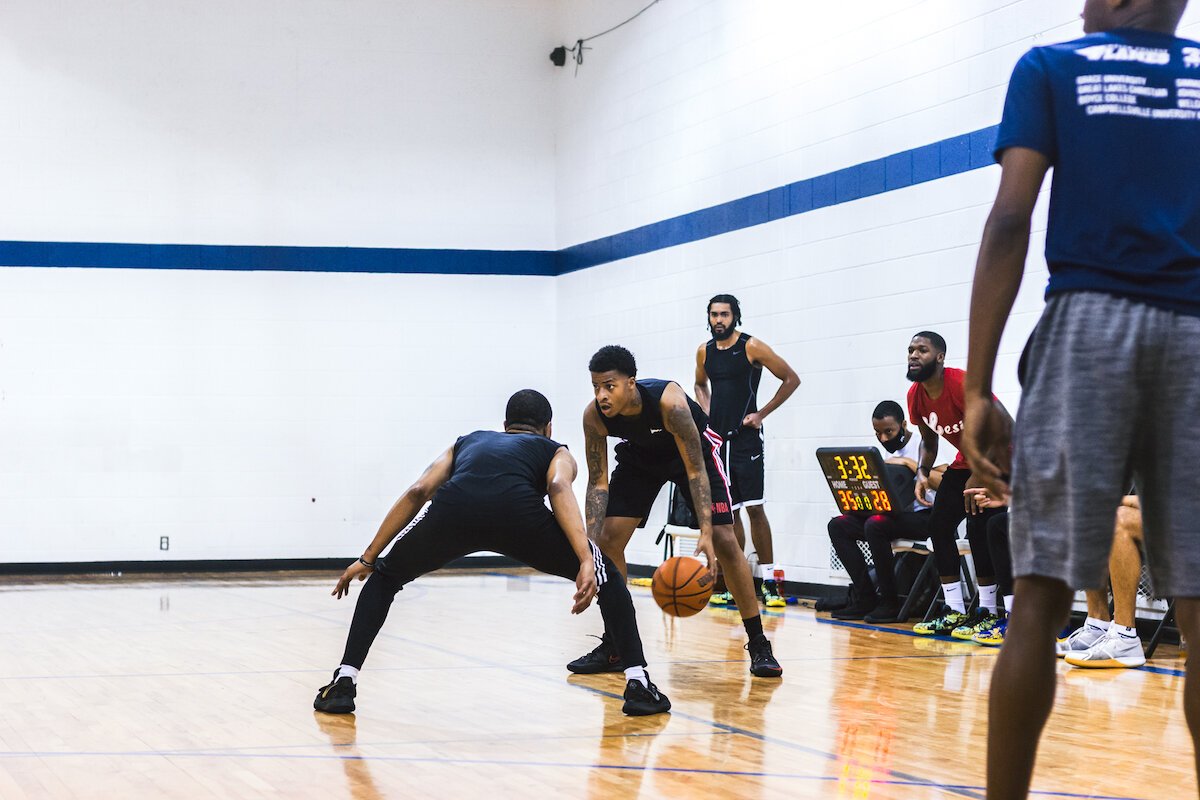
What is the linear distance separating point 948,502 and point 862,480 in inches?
27.5

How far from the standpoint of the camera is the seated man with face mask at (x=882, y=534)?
24.3 feet

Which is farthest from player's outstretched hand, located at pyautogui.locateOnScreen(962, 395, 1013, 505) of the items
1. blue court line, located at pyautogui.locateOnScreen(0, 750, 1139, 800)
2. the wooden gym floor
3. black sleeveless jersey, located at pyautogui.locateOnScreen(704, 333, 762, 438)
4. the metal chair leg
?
black sleeveless jersey, located at pyautogui.locateOnScreen(704, 333, 762, 438)

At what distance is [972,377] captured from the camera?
2.01 meters

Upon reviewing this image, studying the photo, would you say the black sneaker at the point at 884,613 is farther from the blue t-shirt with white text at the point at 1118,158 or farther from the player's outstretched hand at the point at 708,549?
the blue t-shirt with white text at the point at 1118,158

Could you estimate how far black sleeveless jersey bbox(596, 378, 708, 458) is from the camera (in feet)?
17.4

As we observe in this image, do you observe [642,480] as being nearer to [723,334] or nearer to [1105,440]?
[723,334]

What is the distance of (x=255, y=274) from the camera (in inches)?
476

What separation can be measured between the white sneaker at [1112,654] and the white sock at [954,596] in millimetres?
1122

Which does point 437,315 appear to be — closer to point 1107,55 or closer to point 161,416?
point 161,416

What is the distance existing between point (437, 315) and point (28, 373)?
359 centimetres

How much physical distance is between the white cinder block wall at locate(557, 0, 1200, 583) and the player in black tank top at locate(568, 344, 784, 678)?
101 inches

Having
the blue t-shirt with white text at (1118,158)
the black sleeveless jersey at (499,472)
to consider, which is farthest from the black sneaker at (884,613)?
the blue t-shirt with white text at (1118,158)

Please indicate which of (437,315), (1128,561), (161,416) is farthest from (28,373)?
(1128,561)

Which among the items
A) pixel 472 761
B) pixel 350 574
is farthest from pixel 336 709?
pixel 472 761
